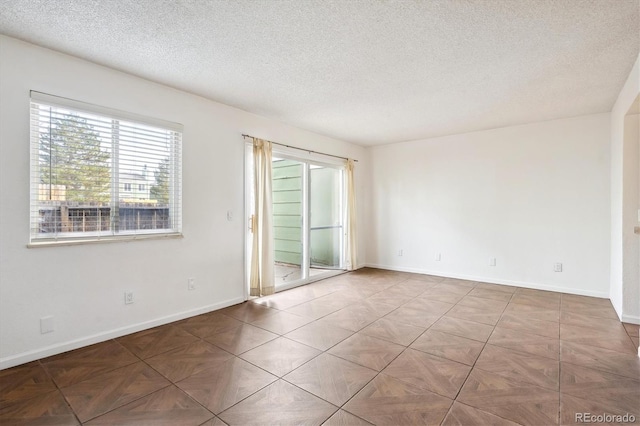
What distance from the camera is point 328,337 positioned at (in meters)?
2.96

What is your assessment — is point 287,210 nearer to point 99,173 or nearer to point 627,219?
point 99,173

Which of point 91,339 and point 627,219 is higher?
point 627,219

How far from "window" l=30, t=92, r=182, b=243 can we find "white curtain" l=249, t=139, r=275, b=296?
1.01m

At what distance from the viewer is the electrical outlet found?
2.52 metres

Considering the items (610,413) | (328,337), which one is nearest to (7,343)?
(328,337)

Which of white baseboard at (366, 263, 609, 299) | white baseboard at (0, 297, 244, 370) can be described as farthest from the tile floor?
white baseboard at (366, 263, 609, 299)

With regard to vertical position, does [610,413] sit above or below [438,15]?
below

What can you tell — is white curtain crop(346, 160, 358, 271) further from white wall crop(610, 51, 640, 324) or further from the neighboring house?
white wall crop(610, 51, 640, 324)

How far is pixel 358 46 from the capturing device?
247 cm

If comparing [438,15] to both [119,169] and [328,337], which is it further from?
[119,169]

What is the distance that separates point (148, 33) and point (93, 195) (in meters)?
1.52

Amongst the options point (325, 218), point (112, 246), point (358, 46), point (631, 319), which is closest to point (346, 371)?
point (112, 246)

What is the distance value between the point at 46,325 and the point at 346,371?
8.11 ft

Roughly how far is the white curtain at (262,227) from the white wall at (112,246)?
0.61ft
